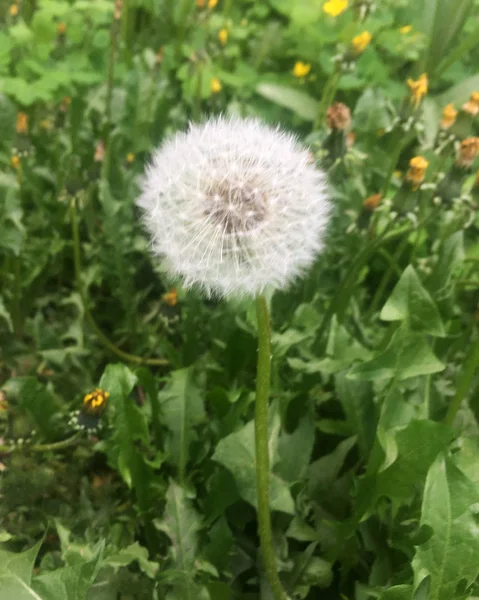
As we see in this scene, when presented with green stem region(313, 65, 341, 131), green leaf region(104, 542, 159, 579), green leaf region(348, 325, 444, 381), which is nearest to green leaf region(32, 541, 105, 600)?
green leaf region(104, 542, 159, 579)

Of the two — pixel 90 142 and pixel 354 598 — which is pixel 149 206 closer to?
pixel 354 598

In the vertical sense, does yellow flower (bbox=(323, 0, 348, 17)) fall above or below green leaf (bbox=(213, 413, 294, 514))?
above

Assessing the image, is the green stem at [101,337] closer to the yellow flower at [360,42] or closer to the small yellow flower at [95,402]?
the small yellow flower at [95,402]

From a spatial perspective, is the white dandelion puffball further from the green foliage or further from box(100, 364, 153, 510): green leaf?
box(100, 364, 153, 510): green leaf

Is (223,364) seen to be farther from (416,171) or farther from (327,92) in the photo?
(327,92)

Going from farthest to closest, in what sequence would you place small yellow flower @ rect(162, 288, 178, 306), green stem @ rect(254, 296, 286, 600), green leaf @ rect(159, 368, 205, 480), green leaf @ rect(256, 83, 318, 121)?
green leaf @ rect(256, 83, 318, 121), small yellow flower @ rect(162, 288, 178, 306), green leaf @ rect(159, 368, 205, 480), green stem @ rect(254, 296, 286, 600)

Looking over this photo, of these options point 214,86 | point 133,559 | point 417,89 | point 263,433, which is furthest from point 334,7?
point 133,559

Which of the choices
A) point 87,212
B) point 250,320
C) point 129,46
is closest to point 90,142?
point 87,212
